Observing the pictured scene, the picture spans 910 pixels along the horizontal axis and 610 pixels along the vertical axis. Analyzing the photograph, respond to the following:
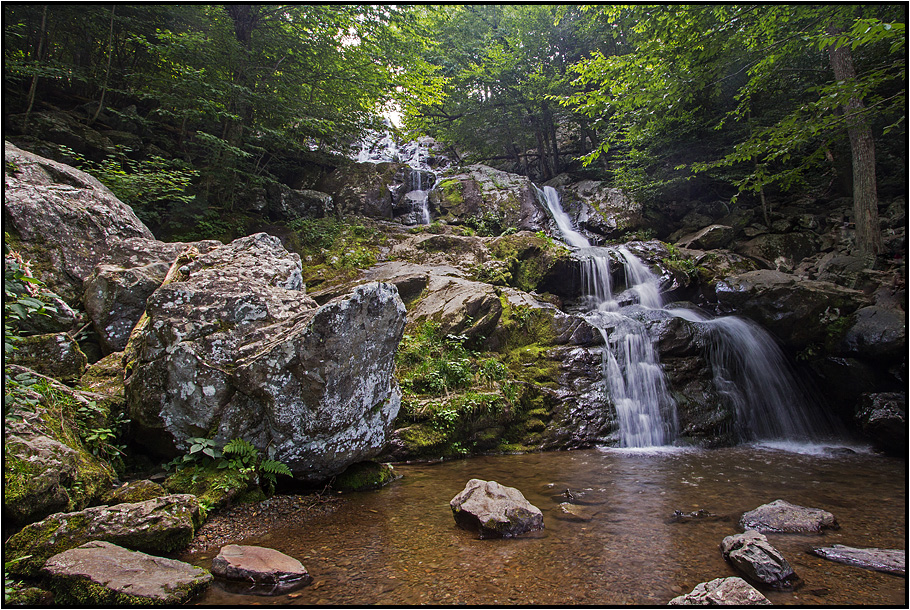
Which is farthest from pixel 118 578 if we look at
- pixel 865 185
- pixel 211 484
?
pixel 865 185

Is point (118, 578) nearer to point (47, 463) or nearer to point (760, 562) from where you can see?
point (47, 463)

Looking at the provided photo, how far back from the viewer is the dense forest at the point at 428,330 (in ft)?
9.80

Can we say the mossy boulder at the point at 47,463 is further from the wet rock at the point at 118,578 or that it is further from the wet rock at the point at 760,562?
the wet rock at the point at 760,562

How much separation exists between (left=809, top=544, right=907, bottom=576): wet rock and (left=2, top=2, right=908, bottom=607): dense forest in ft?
0.08

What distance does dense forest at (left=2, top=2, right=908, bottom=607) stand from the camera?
299 centimetres

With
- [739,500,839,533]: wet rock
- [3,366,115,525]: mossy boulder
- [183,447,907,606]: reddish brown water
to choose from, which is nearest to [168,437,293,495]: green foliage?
[3,366,115,525]: mossy boulder

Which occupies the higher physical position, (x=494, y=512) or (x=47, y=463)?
(x=47, y=463)

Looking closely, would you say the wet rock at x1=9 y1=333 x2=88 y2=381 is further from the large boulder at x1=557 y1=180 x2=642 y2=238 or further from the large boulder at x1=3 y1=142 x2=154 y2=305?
the large boulder at x1=557 y1=180 x2=642 y2=238

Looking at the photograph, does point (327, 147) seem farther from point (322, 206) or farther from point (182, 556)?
point (182, 556)

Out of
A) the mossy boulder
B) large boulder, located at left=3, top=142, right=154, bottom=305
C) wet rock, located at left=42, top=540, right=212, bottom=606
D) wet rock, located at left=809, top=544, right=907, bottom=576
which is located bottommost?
wet rock, located at left=809, top=544, right=907, bottom=576

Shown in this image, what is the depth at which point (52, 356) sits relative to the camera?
4.66m

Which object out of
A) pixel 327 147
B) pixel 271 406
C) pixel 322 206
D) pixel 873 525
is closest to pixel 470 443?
pixel 271 406

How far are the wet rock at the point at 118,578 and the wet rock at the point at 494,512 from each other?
2016 mm

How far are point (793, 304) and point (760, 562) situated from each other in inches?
342
